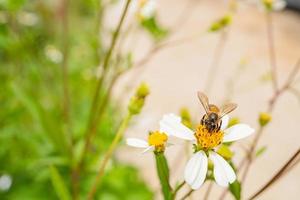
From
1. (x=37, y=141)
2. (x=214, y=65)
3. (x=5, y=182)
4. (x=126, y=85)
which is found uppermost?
(x=214, y=65)

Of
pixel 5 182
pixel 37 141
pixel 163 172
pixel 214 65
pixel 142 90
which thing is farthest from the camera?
pixel 214 65

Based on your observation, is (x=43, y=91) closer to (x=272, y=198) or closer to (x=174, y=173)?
(x=174, y=173)

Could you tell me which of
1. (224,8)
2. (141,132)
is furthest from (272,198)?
(224,8)

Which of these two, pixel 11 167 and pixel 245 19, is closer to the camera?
pixel 11 167

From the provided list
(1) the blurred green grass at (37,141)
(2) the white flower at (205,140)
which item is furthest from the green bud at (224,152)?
(1) the blurred green grass at (37,141)

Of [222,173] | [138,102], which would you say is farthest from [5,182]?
[222,173]

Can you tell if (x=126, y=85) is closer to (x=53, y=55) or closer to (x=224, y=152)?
(x=53, y=55)

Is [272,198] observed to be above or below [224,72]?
below

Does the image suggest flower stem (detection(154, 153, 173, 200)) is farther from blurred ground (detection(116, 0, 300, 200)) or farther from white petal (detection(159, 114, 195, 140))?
blurred ground (detection(116, 0, 300, 200))
